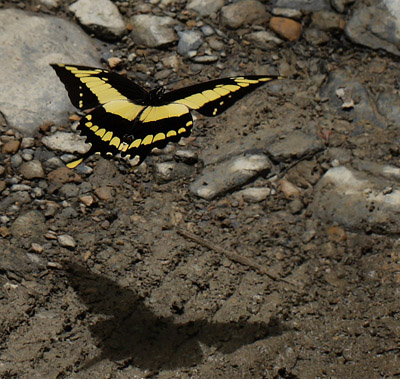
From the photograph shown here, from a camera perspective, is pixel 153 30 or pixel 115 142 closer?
pixel 115 142

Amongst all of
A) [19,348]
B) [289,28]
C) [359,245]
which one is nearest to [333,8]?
[289,28]

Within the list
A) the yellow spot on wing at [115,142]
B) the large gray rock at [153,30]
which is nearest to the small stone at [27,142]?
the yellow spot on wing at [115,142]

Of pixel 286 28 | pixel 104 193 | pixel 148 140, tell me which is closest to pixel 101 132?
pixel 148 140

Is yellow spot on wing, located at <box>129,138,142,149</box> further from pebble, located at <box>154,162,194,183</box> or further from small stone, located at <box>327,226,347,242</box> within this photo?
small stone, located at <box>327,226,347,242</box>

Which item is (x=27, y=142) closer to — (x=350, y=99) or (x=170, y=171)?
(x=170, y=171)

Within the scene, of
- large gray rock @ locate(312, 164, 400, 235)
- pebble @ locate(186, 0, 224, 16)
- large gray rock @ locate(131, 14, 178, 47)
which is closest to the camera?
large gray rock @ locate(312, 164, 400, 235)

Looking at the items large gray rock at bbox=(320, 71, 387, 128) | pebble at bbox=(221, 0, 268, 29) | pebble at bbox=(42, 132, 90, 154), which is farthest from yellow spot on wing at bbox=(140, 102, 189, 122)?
pebble at bbox=(221, 0, 268, 29)

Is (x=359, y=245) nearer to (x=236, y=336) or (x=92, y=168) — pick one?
(x=236, y=336)
